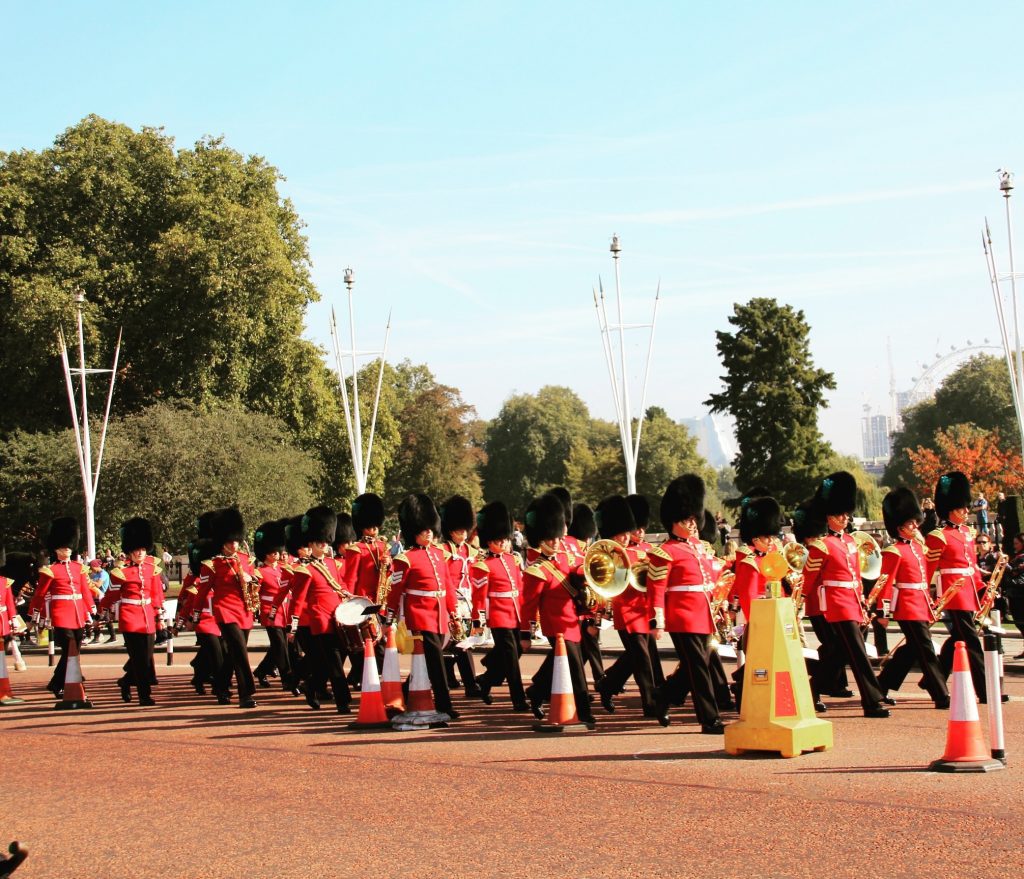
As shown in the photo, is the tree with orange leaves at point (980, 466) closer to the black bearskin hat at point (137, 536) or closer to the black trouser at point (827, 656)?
the black bearskin hat at point (137, 536)

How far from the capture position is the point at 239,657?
1361 centimetres

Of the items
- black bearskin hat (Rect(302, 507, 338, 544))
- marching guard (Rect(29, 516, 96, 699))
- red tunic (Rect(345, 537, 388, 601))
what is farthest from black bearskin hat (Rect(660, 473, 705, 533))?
marching guard (Rect(29, 516, 96, 699))

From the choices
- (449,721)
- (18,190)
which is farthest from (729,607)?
(18,190)

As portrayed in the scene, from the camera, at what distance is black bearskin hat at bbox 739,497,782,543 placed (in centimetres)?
1150

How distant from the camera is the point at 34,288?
39344 millimetres

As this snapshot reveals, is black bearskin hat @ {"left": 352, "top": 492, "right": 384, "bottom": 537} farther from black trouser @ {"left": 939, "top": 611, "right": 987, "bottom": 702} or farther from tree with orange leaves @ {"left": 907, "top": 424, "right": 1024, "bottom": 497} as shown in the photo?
tree with orange leaves @ {"left": 907, "top": 424, "right": 1024, "bottom": 497}

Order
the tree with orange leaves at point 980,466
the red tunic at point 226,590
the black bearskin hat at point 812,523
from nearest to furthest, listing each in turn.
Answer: the black bearskin hat at point 812,523, the red tunic at point 226,590, the tree with orange leaves at point 980,466

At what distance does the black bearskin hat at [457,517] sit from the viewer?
13406 millimetres

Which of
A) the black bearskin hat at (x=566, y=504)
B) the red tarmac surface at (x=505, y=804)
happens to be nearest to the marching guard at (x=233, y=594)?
the red tarmac surface at (x=505, y=804)

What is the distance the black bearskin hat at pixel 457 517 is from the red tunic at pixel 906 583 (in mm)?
3686

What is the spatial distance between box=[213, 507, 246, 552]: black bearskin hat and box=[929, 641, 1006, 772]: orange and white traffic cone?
316 inches

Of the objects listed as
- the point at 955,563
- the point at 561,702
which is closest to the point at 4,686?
the point at 561,702

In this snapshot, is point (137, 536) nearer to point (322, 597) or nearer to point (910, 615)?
point (322, 597)

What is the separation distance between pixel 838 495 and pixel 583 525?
2.99 meters
